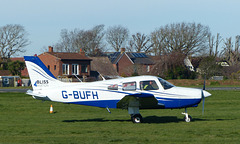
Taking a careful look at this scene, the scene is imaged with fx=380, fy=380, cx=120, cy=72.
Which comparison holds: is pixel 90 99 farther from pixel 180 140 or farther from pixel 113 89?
pixel 180 140

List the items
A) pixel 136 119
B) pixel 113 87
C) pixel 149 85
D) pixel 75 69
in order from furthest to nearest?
1. pixel 75 69
2. pixel 136 119
3. pixel 113 87
4. pixel 149 85

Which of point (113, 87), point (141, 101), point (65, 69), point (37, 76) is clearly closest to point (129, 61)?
point (65, 69)

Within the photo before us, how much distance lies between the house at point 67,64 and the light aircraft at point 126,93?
54.1m

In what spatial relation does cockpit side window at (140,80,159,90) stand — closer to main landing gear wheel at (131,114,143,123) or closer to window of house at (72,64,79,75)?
main landing gear wheel at (131,114,143,123)

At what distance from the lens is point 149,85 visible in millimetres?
16203

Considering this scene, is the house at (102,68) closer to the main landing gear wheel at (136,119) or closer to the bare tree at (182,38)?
the bare tree at (182,38)

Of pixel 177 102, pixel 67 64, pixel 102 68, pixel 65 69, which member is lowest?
pixel 177 102

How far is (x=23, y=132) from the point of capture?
14.2 metres

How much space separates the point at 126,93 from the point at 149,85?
1.04 meters

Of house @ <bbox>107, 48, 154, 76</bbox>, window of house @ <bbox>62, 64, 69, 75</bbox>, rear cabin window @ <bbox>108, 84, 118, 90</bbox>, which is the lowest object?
rear cabin window @ <bbox>108, 84, 118, 90</bbox>

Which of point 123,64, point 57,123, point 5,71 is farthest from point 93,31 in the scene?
point 57,123

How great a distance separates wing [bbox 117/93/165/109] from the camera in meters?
15.6

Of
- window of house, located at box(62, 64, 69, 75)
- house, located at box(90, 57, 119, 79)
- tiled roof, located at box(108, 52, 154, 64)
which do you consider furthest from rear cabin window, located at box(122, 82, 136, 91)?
tiled roof, located at box(108, 52, 154, 64)

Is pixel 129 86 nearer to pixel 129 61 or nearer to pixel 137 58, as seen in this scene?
pixel 129 61
